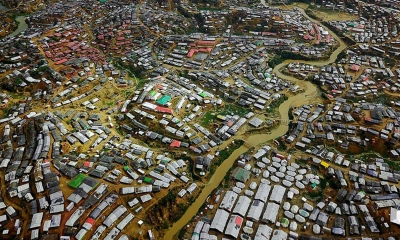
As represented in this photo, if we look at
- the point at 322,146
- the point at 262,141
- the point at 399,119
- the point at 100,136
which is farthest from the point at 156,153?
the point at 399,119

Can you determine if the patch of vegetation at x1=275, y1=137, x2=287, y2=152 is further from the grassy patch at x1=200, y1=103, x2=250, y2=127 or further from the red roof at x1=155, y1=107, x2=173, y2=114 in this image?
the red roof at x1=155, y1=107, x2=173, y2=114

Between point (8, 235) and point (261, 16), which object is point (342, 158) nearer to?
point (8, 235)

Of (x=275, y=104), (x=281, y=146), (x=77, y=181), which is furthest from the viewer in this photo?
(x=275, y=104)

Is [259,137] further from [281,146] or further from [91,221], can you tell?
[91,221]

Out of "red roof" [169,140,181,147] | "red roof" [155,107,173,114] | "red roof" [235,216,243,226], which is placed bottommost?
"red roof" [235,216,243,226]

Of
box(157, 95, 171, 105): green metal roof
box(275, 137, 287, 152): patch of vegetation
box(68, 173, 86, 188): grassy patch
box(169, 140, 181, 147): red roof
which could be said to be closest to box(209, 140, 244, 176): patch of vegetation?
box(275, 137, 287, 152): patch of vegetation

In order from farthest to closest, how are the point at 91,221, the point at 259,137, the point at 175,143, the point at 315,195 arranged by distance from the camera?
the point at 259,137 < the point at 175,143 < the point at 315,195 < the point at 91,221

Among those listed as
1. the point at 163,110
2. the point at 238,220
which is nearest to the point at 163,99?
the point at 163,110

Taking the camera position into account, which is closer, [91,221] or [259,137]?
[91,221]

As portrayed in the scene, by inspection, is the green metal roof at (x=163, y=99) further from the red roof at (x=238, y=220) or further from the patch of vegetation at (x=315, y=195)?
the patch of vegetation at (x=315, y=195)

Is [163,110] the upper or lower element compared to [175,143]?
upper

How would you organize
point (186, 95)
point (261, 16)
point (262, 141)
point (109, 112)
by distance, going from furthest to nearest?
point (261, 16)
point (186, 95)
point (109, 112)
point (262, 141)
